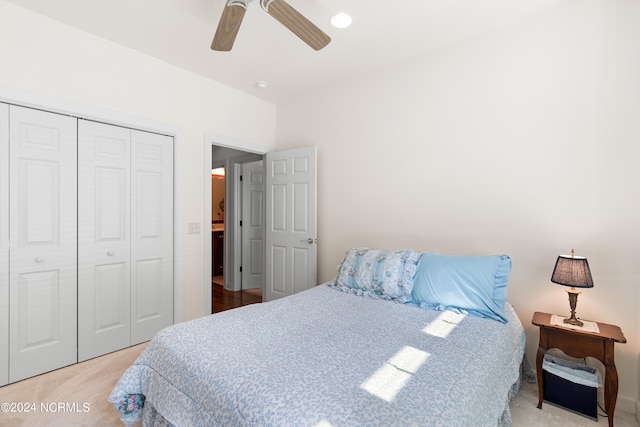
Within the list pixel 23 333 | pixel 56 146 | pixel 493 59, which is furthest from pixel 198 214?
pixel 493 59

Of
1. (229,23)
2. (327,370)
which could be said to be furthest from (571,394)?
(229,23)

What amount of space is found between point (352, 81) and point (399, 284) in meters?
2.16

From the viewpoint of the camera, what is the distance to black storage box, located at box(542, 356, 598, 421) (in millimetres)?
1790

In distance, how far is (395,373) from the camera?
1208 millimetres

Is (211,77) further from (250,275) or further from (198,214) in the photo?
(250,275)

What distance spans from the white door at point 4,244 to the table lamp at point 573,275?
3.61 m

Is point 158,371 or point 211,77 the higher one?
point 211,77

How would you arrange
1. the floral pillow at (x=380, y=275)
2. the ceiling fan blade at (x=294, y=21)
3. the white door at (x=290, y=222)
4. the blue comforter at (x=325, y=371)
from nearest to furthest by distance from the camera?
the blue comforter at (x=325, y=371), the ceiling fan blade at (x=294, y=21), the floral pillow at (x=380, y=275), the white door at (x=290, y=222)

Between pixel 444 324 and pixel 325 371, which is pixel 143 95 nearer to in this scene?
pixel 325 371

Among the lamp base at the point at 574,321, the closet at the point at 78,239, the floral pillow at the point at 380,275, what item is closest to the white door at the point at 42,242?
the closet at the point at 78,239

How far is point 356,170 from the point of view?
3.22 m

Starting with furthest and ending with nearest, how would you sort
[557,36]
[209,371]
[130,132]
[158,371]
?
[130,132]
[557,36]
[158,371]
[209,371]

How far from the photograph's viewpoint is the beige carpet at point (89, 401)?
69.6 inches

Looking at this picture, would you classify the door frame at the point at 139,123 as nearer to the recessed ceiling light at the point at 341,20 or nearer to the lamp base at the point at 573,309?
the recessed ceiling light at the point at 341,20
